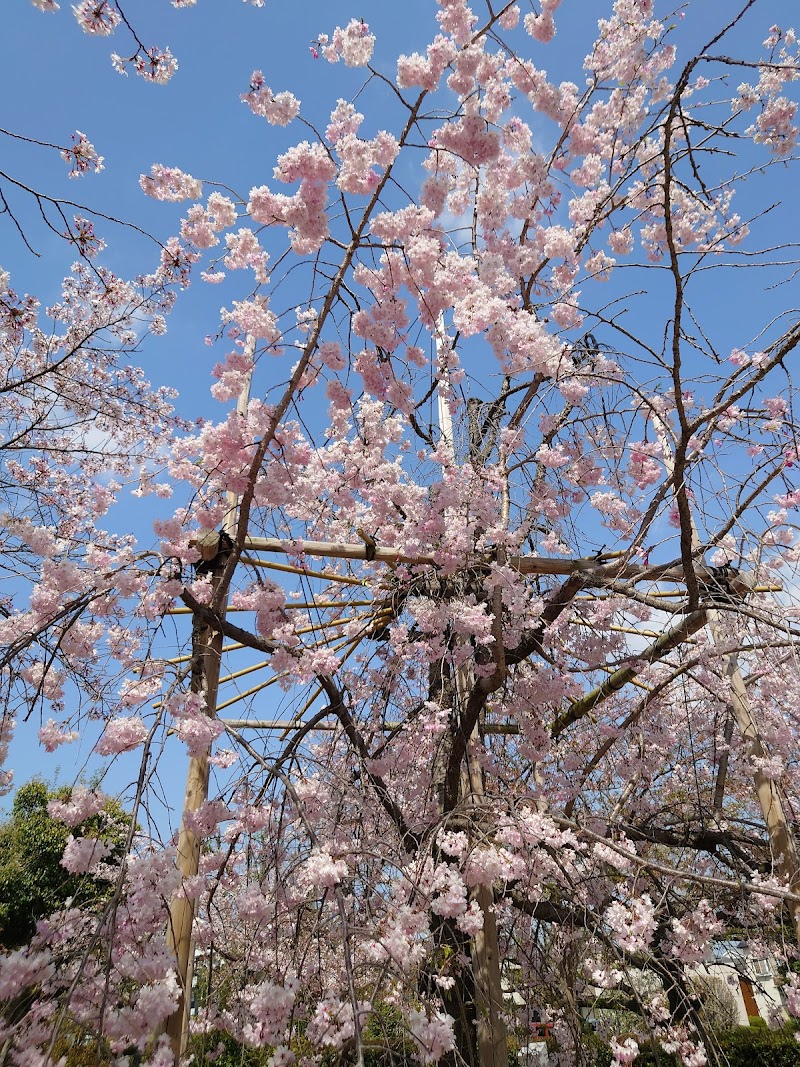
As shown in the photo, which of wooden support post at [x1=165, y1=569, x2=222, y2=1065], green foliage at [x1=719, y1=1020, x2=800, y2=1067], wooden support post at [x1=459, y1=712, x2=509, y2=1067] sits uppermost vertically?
wooden support post at [x1=165, y1=569, x2=222, y2=1065]

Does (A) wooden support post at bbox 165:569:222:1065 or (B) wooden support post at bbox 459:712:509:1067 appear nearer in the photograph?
(A) wooden support post at bbox 165:569:222:1065

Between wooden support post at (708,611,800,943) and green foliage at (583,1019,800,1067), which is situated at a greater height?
wooden support post at (708,611,800,943)

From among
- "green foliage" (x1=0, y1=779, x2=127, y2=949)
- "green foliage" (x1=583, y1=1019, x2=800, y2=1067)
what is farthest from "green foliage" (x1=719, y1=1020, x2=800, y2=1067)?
"green foliage" (x1=0, y1=779, x2=127, y2=949)

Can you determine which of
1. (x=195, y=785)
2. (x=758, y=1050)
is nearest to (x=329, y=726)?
(x=195, y=785)

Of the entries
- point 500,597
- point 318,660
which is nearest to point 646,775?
point 500,597

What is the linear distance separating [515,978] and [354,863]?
256 cm

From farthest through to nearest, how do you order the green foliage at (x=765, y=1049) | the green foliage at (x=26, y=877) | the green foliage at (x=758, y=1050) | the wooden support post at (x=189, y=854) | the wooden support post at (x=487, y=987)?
the green foliage at (x=26, y=877) → the green foliage at (x=765, y=1049) → the green foliage at (x=758, y=1050) → the wooden support post at (x=487, y=987) → the wooden support post at (x=189, y=854)

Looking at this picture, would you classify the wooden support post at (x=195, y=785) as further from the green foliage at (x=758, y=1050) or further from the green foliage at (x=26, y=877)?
the green foliage at (x=26, y=877)

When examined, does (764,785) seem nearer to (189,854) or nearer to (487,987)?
(487,987)

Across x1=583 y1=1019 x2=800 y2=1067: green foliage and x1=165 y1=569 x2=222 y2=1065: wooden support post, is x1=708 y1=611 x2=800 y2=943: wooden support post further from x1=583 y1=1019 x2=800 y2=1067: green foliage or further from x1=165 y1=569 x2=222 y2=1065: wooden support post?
x1=583 y1=1019 x2=800 y2=1067: green foliage

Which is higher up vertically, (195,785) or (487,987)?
(195,785)

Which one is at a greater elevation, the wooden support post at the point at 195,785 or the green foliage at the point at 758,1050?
the wooden support post at the point at 195,785

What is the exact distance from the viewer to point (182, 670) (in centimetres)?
263

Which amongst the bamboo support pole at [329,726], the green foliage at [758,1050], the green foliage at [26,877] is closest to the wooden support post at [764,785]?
the bamboo support pole at [329,726]
